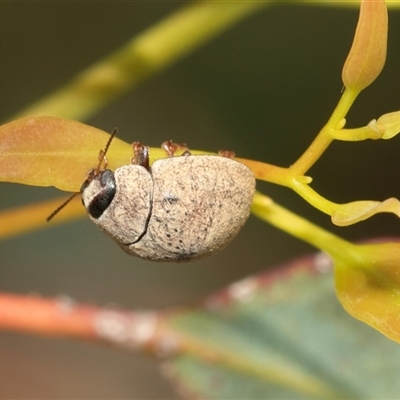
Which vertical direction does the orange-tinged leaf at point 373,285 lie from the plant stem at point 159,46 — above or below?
below

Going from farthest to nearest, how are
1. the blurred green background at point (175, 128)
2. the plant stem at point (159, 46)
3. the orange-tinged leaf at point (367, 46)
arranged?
the blurred green background at point (175, 128), the plant stem at point (159, 46), the orange-tinged leaf at point (367, 46)

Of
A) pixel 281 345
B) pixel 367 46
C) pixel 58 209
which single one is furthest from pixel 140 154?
pixel 281 345

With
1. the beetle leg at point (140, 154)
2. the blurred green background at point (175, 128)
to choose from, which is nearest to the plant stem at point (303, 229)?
the beetle leg at point (140, 154)

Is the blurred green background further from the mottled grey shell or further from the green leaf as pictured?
the mottled grey shell

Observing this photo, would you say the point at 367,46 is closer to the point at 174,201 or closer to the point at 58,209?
the point at 174,201

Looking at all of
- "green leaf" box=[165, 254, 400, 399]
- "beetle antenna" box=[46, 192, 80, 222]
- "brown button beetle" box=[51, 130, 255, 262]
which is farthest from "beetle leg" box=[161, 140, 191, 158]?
"green leaf" box=[165, 254, 400, 399]

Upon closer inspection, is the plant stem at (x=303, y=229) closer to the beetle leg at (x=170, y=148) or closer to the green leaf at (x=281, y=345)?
the beetle leg at (x=170, y=148)

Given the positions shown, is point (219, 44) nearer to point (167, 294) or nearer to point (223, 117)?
point (223, 117)
